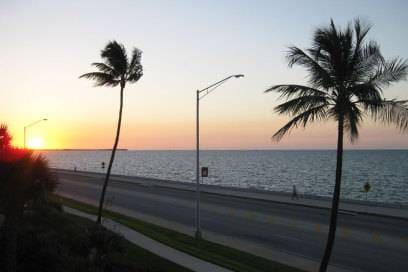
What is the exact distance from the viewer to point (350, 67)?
13.2 meters

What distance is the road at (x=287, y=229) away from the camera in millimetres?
18734

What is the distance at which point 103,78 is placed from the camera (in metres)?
22.9

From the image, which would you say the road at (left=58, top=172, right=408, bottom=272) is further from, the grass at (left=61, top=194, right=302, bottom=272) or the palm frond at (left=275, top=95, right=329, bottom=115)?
the palm frond at (left=275, top=95, right=329, bottom=115)

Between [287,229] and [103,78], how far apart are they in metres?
11.3

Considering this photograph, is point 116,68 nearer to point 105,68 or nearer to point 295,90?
point 105,68

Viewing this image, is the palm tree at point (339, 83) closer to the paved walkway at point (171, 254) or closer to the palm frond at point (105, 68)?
the paved walkway at point (171, 254)

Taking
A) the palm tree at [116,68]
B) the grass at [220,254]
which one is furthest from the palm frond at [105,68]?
the grass at [220,254]

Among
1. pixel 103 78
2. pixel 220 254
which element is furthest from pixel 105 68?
pixel 220 254

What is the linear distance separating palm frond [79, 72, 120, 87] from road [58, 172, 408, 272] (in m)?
7.89

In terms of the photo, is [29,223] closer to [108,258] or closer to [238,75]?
[108,258]

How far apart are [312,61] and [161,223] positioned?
627 inches

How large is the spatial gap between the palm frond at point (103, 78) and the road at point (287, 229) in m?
7.89

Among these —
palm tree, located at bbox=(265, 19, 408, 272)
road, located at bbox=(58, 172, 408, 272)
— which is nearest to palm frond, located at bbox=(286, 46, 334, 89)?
palm tree, located at bbox=(265, 19, 408, 272)

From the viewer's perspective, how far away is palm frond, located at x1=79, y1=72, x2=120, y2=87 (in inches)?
895
